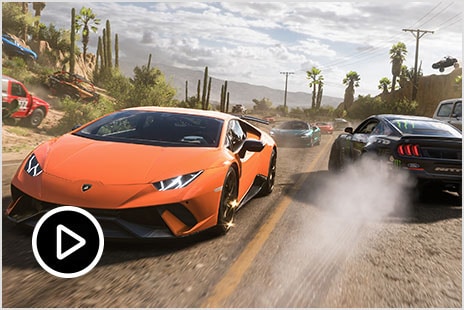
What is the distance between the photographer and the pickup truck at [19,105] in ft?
52.0

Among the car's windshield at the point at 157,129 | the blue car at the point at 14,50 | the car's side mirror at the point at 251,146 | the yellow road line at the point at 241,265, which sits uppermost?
the blue car at the point at 14,50

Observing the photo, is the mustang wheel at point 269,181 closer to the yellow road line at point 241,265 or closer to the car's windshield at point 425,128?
the yellow road line at point 241,265

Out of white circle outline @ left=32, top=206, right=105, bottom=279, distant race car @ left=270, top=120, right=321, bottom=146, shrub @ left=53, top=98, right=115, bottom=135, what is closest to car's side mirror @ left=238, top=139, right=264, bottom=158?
white circle outline @ left=32, top=206, right=105, bottom=279

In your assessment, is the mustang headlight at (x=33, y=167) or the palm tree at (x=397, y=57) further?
the palm tree at (x=397, y=57)

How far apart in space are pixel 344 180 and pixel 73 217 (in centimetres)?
617

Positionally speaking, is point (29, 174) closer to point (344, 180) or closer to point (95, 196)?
point (95, 196)

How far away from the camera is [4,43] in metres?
34.8

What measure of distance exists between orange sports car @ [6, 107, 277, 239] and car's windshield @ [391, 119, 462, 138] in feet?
10.7

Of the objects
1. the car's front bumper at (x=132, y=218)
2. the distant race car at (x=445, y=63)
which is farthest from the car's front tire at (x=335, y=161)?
the distant race car at (x=445, y=63)

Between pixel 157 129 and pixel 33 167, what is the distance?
4.83 feet

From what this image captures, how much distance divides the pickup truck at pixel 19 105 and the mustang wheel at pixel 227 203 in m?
13.2

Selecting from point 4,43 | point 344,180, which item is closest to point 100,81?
point 4,43

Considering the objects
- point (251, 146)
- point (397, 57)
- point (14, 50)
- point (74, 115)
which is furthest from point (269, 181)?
point (397, 57)

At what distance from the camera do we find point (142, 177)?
161 inches
